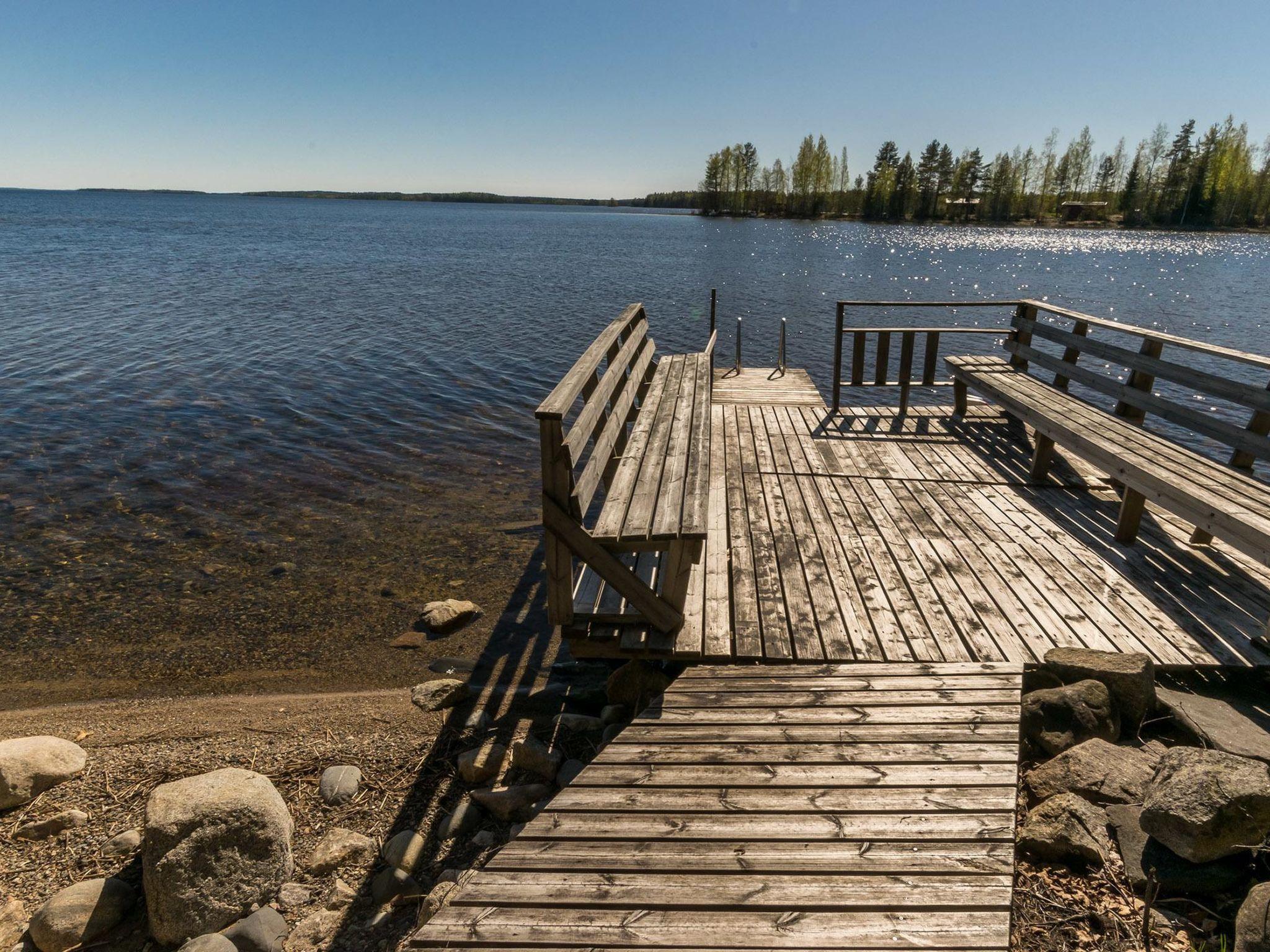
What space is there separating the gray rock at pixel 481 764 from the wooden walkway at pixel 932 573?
1115mm

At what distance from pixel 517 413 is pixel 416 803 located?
1079cm

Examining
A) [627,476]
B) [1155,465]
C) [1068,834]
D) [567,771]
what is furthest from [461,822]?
[1155,465]

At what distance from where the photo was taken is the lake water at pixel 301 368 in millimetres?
8805

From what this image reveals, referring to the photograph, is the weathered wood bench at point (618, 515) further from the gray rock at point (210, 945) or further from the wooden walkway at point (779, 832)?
the gray rock at point (210, 945)

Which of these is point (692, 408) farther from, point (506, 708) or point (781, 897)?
point (781, 897)

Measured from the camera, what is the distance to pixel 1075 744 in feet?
13.0

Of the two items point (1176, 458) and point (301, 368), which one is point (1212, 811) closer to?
point (1176, 458)

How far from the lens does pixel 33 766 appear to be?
4.65 m

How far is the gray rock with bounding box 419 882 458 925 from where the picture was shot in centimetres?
339

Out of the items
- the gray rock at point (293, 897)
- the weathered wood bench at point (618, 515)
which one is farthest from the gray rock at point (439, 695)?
the gray rock at point (293, 897)

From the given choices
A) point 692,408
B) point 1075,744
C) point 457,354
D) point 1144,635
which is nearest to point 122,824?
point 692,408

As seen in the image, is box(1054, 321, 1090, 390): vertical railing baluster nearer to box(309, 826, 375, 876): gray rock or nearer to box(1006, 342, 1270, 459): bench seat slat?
box(1006, 342, 1270, 459): bench seat slat

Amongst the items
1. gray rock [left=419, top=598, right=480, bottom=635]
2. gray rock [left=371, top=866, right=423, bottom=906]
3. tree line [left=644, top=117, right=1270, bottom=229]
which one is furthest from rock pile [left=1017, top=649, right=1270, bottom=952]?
tree line [left=644, top=117, right=1270, bottom=229]

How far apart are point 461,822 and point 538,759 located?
0.61 metres
